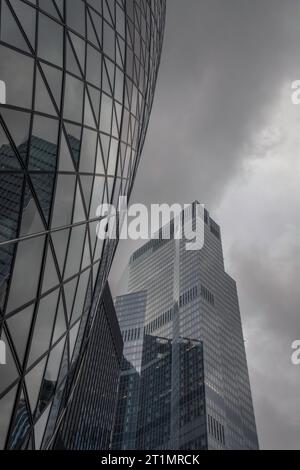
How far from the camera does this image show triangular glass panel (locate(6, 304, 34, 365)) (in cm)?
1115

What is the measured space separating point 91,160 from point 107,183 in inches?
90.4

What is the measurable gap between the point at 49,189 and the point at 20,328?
408 centimetres

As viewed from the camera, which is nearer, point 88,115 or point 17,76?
point 17,76

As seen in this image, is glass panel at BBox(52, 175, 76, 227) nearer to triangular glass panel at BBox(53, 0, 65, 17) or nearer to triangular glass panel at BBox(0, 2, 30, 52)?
triangular glass panel at BBox(0, 2, 30, 52)

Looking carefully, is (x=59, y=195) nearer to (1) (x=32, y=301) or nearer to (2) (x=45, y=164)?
(2) (x=45, y=164)

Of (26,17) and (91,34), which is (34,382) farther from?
(91,34)

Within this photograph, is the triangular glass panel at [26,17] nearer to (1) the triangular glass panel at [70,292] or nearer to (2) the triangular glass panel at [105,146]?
(2) the triangular glass panel at [105,146]

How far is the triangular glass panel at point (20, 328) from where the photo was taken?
1115 cm

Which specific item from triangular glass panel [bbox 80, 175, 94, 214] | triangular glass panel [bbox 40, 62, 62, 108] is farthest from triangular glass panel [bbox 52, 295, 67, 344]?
triangular glass panel [bbox 40, 62, 62, 108]

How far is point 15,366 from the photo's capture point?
11.4 metres

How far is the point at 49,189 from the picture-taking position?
43.0 ft

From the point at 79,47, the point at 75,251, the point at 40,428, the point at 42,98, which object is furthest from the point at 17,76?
the point at 40,428

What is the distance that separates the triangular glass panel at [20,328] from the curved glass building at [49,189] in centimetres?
3

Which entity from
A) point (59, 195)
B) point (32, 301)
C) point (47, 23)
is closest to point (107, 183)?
point (59, 195)
